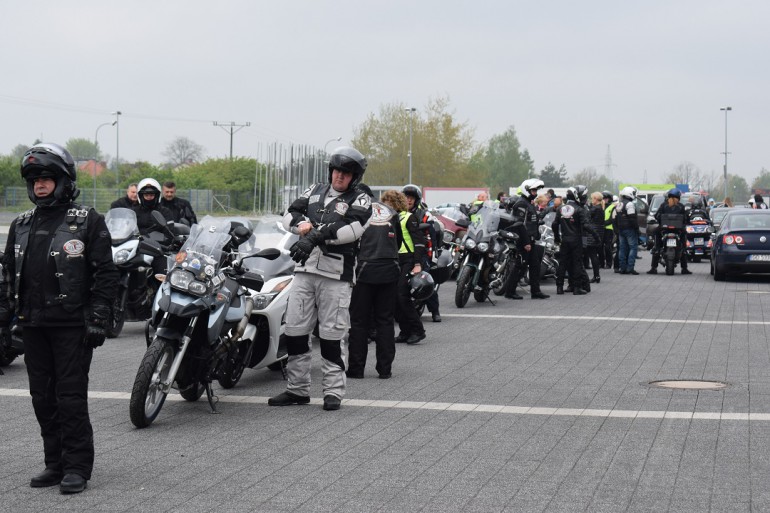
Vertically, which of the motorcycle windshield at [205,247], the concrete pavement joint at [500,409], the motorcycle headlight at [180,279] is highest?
the motorcycle windshield at [205,247]

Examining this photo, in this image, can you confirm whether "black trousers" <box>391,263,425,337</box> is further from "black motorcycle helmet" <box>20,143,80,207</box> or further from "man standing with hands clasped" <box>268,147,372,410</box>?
"black motorcycle helmet" <box>20,143,80,207</box>

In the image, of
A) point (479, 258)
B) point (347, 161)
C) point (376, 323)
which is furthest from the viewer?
point (479, 258)

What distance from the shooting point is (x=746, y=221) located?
81.4 ft

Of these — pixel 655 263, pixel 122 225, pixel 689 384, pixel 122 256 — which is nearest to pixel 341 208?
pixel 689 384

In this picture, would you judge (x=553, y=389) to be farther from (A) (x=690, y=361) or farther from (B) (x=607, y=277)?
(B) (x=607, y=277)

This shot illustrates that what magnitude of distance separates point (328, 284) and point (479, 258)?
939cm

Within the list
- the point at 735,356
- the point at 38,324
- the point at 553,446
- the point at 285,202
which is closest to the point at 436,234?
the point at 735,356

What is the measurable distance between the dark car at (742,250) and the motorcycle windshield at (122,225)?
13.9m

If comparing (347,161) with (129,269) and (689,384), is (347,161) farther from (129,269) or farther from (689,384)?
(129,269)

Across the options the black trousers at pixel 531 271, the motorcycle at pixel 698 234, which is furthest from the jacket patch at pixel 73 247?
the motorcycle at pixel 698 234

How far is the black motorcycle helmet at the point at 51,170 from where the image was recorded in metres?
6.09

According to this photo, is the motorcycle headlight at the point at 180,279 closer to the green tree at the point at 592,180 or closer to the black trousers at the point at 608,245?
the black trousers at the point at 608,245

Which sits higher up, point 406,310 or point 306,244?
point 306,244

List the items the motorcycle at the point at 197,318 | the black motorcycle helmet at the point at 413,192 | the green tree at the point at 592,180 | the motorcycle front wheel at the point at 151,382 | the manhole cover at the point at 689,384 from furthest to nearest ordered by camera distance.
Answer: the green tree at the point at 592,180 → the black motorcycle helmet at the point at 413,192 → the manhole cover at the point at 689,384 → the motorcycle at the point at 197,318 → the motorcycle front wheel at the point at 151,382
